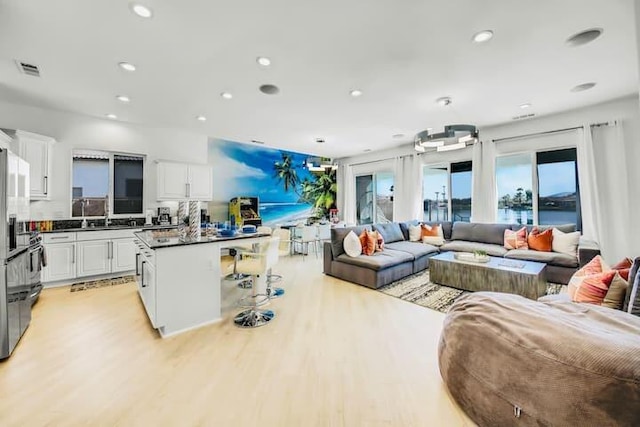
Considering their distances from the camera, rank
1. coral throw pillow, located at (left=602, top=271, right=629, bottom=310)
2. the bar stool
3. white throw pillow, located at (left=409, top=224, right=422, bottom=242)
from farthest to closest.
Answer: white throw pillow, located at (left=409, top=224, right=422, bottom=242) < the bar stool < coral throw pillow, located at (left=602, top=271, right=629, bottom=310)

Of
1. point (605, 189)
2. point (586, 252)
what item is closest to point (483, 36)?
point (586, 252)

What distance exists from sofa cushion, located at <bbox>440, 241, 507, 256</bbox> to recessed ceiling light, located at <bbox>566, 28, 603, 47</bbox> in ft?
10.4

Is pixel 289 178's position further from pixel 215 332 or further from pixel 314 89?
pixel 215 332

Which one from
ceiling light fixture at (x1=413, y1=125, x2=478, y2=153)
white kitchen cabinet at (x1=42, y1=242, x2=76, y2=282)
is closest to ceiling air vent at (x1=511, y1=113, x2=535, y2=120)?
ceiling light fixture at (x1=413, y1=125, x2=478, y2=153)

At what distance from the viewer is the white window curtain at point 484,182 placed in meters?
5.54

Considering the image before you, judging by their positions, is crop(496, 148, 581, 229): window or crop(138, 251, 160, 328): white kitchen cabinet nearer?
crop(138, 251, 160, 328): white kitchen cabinet

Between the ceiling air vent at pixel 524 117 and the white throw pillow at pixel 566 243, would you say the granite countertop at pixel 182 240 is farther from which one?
the ceiling air vent at pixel 524 117

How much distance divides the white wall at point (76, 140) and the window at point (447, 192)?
601 centimetres

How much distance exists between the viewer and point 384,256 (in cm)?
436

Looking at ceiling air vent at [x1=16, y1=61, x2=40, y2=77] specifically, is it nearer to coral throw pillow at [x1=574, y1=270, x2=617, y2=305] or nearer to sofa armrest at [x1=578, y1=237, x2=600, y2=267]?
coral throw pillow at [x1=574, y1=270, x2=617, y2=305]

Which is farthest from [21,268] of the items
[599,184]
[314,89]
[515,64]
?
[599,184]

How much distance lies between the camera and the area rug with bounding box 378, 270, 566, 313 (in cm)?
343

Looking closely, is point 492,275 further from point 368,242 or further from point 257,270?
point 257,270

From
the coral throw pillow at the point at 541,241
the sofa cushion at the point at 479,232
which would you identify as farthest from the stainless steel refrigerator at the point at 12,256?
the coral throw pillow at the point at 541,241
